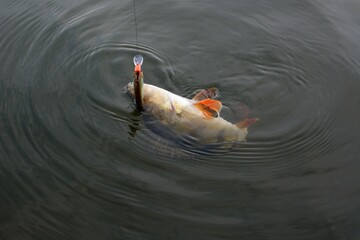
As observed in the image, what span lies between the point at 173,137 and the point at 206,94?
2.54 ft

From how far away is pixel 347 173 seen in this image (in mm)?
4883

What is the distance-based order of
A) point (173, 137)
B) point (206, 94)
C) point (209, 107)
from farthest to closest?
point (206, 94) < point (173, 137) < point (209, 107)

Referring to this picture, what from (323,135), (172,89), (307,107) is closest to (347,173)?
(323,135)

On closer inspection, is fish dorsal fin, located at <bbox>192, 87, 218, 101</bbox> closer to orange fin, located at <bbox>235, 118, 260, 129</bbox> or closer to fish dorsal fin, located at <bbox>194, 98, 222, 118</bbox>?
fish dorsal fin, located at <bbox>194, 98, 222, 118</bbox>

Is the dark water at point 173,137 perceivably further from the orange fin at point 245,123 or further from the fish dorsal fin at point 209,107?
the fish dorsal fin at point 209,107

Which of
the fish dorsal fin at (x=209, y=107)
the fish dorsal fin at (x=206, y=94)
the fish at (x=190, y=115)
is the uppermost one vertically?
the fish dorsal fin at (x=206, y=94)

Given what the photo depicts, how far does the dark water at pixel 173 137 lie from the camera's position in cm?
455

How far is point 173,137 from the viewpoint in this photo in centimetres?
504

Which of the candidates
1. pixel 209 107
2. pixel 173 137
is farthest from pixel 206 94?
pixel 173 137

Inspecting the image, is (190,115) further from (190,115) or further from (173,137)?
(173,137)

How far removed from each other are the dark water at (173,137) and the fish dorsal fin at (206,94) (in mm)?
165

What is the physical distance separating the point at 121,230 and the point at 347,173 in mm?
2432

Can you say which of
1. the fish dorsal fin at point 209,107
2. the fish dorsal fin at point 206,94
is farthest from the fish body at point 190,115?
the fish dorsal fin at point 206,94

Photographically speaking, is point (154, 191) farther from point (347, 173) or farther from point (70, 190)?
point (347, 173)
